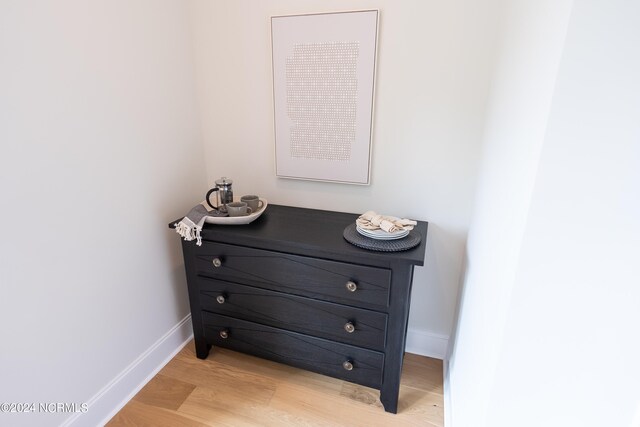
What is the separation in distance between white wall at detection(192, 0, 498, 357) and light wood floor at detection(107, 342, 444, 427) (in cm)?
34

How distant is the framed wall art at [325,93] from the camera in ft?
4.90

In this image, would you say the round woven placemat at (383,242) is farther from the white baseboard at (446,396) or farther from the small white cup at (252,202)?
the white baseboard at (446,396)

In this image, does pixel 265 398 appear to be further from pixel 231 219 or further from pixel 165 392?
pixel 231 219

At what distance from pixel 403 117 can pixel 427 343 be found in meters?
1.20

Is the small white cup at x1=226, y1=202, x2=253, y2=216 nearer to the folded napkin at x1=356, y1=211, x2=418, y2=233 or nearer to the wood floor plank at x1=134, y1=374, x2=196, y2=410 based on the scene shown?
the folded napkin at x1=356, y1=211, x2=418, y2=233

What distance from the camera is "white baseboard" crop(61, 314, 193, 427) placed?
139cm

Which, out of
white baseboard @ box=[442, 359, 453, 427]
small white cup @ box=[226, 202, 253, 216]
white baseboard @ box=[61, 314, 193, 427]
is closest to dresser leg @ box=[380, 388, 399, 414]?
white baseboard @ box=[442, 359, 453, 427]

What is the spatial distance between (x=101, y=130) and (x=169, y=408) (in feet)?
4.03

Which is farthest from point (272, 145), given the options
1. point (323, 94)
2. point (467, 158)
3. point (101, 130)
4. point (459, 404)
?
point (459, 404)

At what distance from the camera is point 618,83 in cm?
58

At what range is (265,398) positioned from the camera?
157 centimetres

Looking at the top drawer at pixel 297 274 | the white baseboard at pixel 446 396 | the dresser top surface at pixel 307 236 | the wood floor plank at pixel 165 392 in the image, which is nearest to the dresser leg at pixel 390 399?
the white baseboard at pixel 446 396

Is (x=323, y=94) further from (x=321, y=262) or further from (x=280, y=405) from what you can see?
(x=280, y=405)

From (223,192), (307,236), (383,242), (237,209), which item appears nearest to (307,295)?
(307,236)
